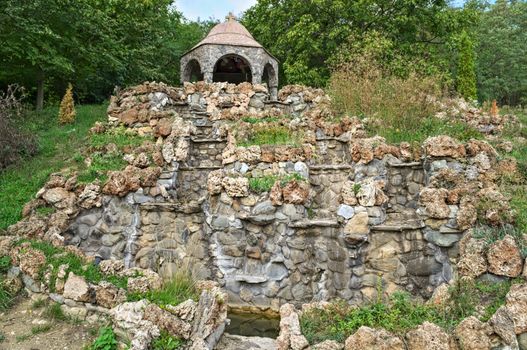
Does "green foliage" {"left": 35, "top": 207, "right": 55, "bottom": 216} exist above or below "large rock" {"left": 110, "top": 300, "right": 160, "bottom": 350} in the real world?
above

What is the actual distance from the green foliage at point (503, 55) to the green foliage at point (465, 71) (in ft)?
23.5

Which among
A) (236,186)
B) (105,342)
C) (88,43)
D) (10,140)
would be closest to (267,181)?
(236,186)

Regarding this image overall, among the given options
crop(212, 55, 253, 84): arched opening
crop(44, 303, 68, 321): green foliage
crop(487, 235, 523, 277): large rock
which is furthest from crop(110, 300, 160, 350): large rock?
crop(212, 55, 253, 84): arched opening

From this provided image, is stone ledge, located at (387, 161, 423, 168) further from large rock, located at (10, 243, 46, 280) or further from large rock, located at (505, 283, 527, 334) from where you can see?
large rock, located at (10, 243, 46, 280)

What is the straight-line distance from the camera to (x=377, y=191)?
21.0ft

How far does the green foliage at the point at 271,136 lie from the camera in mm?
8383

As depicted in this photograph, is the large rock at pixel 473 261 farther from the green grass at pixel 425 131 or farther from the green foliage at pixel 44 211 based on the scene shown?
the green foliage at pixel 44 211

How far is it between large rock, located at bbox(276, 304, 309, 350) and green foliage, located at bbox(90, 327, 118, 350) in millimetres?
1829

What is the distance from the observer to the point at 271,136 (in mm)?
8742

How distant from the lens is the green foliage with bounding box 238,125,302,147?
838 cm

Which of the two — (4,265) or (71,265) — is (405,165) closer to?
(71,265)

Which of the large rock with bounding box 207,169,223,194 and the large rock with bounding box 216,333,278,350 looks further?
the large rock with bounding box 207,169,223,194

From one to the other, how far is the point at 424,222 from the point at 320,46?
42.0 feet

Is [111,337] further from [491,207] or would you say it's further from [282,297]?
[491,207]
